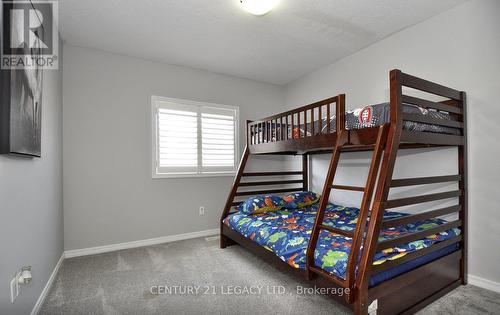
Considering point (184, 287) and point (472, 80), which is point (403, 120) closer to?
point (472, 80)

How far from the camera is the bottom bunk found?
1624 mm

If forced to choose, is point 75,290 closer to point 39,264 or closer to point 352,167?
point 39,264

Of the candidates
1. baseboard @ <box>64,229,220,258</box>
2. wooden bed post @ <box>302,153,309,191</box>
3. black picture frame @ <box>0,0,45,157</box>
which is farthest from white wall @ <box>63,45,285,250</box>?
wooden bed post @ <box>302,153,309,191</box>

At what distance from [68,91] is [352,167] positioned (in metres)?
3.55

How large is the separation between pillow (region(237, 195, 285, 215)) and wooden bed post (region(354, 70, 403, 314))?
1555 mm

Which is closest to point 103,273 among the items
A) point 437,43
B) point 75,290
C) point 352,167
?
point 75,290

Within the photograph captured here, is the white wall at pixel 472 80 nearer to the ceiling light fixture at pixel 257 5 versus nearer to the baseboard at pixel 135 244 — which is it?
the ceiling light fixture at pixel 257 5

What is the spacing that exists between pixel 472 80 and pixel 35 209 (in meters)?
3.69

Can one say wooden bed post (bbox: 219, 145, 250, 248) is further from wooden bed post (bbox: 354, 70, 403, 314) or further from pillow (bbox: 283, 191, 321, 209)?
wooden bed post (bbox: 354, 70, 403, 314)

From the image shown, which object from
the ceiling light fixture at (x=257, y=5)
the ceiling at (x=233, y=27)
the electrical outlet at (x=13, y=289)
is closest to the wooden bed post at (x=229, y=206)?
the ceiling at (x=233, y=27)

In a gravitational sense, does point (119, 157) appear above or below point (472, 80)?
below

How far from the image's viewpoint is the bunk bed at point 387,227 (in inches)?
60.4

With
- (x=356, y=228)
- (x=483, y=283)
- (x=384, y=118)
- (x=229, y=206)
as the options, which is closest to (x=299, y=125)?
(x=384, y=118)

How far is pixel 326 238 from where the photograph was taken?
199 cm
